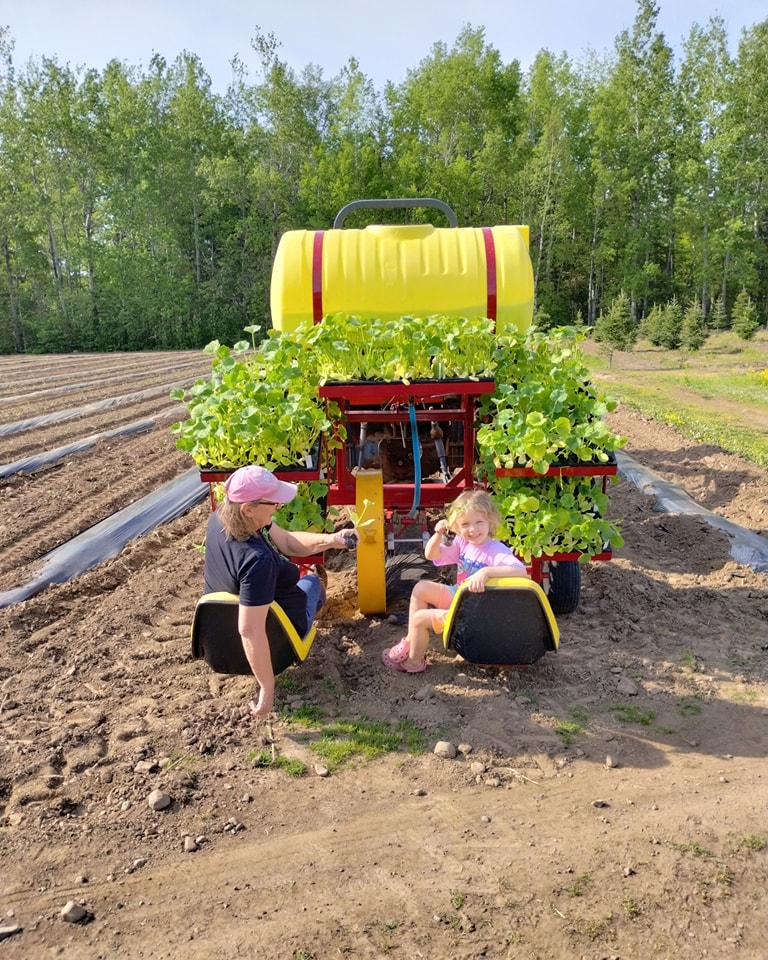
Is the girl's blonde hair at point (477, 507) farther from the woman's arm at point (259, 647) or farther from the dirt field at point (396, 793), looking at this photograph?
the woman's arm at point (259, 647)

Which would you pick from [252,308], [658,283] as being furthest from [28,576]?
[658,283]

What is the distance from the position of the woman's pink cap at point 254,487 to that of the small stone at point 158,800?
3.62 ft

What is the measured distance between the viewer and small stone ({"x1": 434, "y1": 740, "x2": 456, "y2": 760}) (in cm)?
293

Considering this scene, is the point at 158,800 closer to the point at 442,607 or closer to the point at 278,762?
the point at 278,762

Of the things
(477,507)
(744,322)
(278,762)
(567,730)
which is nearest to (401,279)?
(477,507)

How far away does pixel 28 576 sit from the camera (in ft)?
16.0

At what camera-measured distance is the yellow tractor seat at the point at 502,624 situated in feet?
10.4

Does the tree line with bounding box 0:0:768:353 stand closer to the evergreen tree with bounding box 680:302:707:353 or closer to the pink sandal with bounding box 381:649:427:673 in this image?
the evergreen tree with bounding box 680:302:707:353

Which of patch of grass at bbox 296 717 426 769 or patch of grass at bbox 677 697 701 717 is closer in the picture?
patch of grass at bbox 296 717 426 769

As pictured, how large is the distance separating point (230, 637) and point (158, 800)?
696 millimetres

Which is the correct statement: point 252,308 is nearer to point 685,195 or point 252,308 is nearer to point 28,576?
point 685,195

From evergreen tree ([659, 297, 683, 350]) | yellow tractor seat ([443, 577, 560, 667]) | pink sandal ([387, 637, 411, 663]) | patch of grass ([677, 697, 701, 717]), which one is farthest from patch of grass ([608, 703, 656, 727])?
evergreen tree ([659, 297, 683, 350])

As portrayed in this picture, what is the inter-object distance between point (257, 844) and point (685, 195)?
36.3 m

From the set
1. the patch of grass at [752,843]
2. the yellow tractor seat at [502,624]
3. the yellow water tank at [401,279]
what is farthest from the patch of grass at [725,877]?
the yellow water tank at [401,279]
